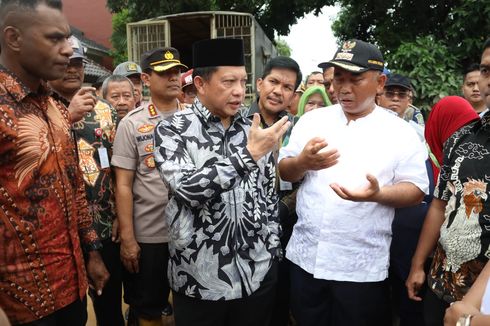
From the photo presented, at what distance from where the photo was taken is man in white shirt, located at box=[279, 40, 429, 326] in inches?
84.9

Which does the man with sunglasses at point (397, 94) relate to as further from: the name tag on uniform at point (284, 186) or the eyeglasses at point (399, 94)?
the name tag on uniform at point (284, 186)

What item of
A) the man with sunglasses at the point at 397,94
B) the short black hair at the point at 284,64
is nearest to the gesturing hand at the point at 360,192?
the short black hair at the point at 284,64

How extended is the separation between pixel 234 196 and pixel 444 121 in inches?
63.8

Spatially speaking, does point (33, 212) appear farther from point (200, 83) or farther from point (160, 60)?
point (160, 60)

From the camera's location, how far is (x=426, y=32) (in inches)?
446

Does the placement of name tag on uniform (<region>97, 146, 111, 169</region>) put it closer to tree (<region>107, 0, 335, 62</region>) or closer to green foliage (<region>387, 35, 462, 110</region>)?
green foliage (<region>387, 35, 462, 110</region>)

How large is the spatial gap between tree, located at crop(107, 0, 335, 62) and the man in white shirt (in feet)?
45.0

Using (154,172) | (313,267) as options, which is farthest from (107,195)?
(313,267)

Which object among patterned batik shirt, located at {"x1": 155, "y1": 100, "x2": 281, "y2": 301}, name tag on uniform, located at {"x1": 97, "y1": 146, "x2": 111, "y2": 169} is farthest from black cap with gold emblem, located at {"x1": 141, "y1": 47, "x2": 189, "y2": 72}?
patterned batik shirt, located at {"x1": 155, "y1": 100, "x2": 281, "y2": 301}

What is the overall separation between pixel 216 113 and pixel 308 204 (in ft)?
2.43

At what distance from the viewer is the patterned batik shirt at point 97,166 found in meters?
2.75

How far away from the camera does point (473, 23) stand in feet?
31.3

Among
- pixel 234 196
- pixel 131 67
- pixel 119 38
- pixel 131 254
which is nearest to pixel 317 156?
pixel 234 196

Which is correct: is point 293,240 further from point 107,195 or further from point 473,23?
point 473,23
